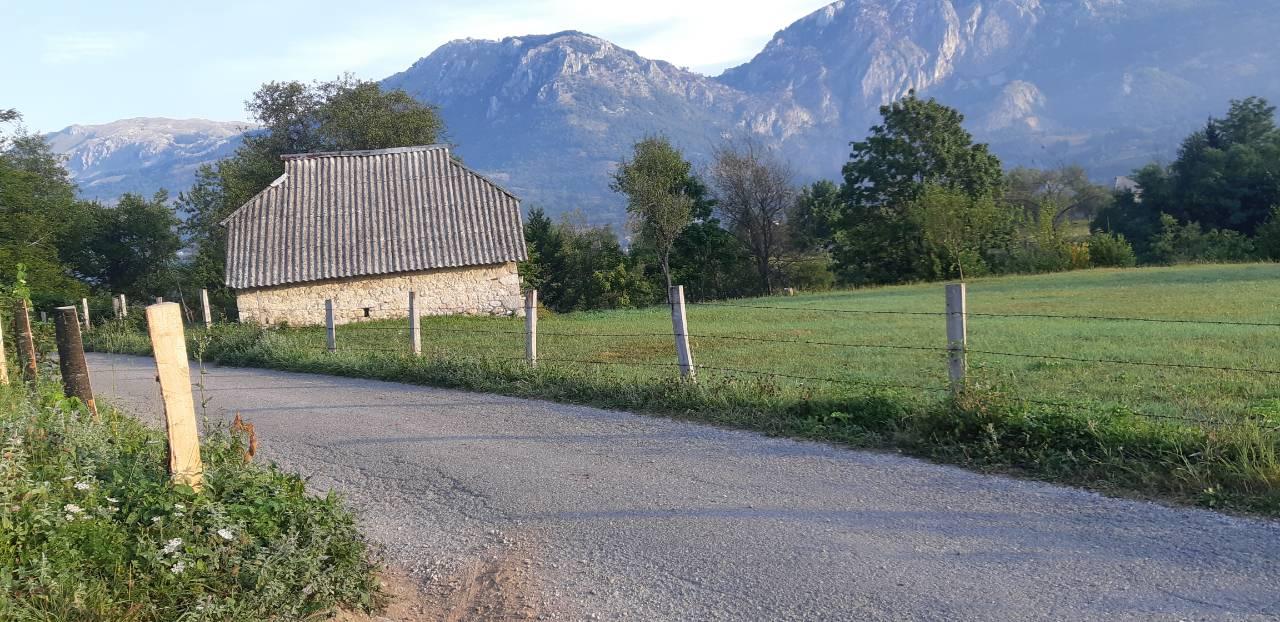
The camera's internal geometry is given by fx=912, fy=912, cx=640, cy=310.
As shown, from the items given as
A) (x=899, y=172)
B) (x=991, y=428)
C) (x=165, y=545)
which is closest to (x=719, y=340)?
(x=991, y=428)

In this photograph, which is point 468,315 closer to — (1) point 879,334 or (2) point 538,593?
(1) point 879,334

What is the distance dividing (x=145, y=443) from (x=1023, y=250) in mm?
47233

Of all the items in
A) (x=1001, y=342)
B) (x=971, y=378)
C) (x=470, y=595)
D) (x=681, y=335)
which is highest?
(x=681, y=335)

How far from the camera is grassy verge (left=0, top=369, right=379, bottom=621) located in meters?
3.86

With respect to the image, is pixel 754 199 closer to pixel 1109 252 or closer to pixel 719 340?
pixel 1109 252

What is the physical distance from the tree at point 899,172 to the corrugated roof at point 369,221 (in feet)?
86.4

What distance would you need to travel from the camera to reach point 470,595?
4.80m

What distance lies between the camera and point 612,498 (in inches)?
247

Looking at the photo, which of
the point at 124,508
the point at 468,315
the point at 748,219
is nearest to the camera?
the point at 124,508

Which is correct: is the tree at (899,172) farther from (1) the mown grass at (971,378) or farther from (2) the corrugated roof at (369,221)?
(2) the corrugated roof at (369,221)

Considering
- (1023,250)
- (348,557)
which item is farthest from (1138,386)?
(1023,250)

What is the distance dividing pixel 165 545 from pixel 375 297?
23.2 metres

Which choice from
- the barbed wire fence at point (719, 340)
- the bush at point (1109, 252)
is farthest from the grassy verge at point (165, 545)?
the bush at point (1109, 252)

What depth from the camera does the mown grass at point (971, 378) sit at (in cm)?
625
